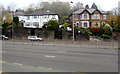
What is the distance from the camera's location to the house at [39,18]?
69875 millimetres

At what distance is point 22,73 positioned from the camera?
9.62 meters

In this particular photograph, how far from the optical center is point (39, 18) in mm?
71438

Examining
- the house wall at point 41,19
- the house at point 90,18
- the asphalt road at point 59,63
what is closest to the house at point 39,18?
the house wall at point 41,19

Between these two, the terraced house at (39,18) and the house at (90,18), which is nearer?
the house at (90,18)

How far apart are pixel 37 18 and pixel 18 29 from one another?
21455 mm

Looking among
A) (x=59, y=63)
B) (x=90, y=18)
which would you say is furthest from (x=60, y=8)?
(x=59, y=63)

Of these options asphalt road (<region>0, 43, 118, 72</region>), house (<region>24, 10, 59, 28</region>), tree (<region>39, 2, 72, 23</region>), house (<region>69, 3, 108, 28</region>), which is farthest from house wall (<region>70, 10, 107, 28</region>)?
asphalt road (<region>0, 43, 118, 72</region>)

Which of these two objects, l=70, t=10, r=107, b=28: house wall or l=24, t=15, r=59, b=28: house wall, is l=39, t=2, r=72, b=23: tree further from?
l=70, t=10, r=107, b=28: house wall

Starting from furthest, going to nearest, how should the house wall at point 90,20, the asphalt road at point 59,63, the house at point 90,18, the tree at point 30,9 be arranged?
1. the tree at point 30,9
2. the house at point 90,18
3. the house wall at point 90,20
4. the asphalt road at point 59,63

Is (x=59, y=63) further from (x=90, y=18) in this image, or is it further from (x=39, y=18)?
(x=39, y=18)

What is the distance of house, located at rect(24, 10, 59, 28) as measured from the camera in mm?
69875

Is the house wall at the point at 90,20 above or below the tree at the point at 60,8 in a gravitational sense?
below

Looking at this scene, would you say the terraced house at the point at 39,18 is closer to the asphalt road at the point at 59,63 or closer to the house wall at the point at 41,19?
the house wall at the point at 41,19

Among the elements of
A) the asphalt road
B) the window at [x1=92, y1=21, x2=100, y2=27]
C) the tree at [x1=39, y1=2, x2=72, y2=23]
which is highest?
the tree at [x1=39, y1=2, x2=72, y2=23]
